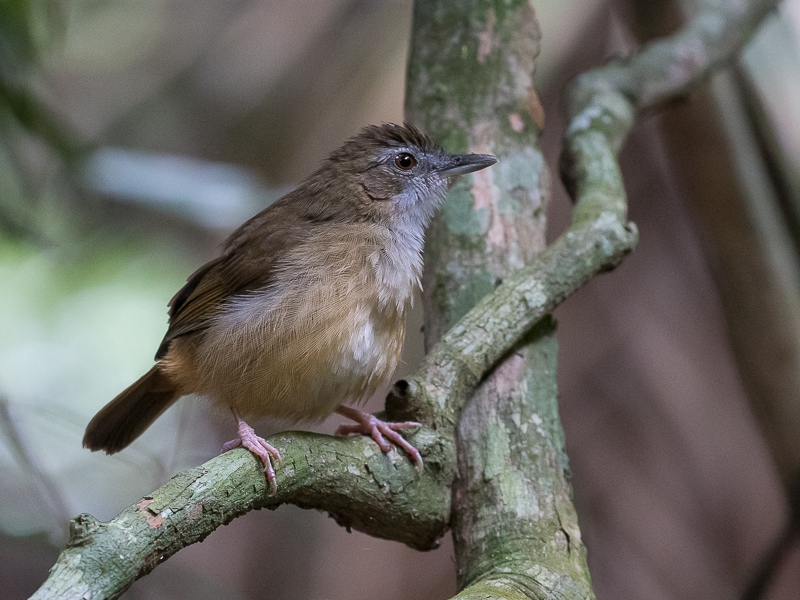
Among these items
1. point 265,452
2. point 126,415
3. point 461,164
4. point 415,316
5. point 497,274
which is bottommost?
point 265,452

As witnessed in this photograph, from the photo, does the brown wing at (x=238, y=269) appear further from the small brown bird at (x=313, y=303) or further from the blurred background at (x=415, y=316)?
the blurred background at (x=415, y=316)

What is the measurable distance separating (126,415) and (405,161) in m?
1.45

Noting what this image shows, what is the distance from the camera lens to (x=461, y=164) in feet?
9.55

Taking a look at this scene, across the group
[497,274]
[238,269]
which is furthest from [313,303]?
[497,274]

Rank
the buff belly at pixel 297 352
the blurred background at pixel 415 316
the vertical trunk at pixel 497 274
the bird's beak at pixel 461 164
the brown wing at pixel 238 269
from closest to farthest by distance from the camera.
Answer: the vertical trunk at pixel 497 274
the buff belly at pixel 297 352
the brown wing at pixel 238 269
the bird's beak at pixel 461 164
the blurred background at pixel 415 316

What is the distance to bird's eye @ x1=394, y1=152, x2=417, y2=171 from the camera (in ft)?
9.86

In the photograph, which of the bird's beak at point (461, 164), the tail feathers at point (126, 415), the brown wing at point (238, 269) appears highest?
the bird's beak at point (461, 164)

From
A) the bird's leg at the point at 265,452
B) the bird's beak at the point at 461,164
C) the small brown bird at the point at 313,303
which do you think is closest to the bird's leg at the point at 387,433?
the small brown bird at the point at 313,303

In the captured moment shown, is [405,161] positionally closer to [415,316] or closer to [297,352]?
[297,352]

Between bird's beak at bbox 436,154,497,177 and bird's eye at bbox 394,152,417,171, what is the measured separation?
0.42 feet

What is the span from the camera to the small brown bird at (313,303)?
235 cm

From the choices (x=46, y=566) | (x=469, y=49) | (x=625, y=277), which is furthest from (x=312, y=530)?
(x=469, y=49)

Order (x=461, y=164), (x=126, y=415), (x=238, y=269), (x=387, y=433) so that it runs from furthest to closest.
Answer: (x=461, y=164), (x=126, y=415), (x=238, y=269), (x=387, y=433)

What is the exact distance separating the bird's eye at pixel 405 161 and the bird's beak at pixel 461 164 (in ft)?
0.42
